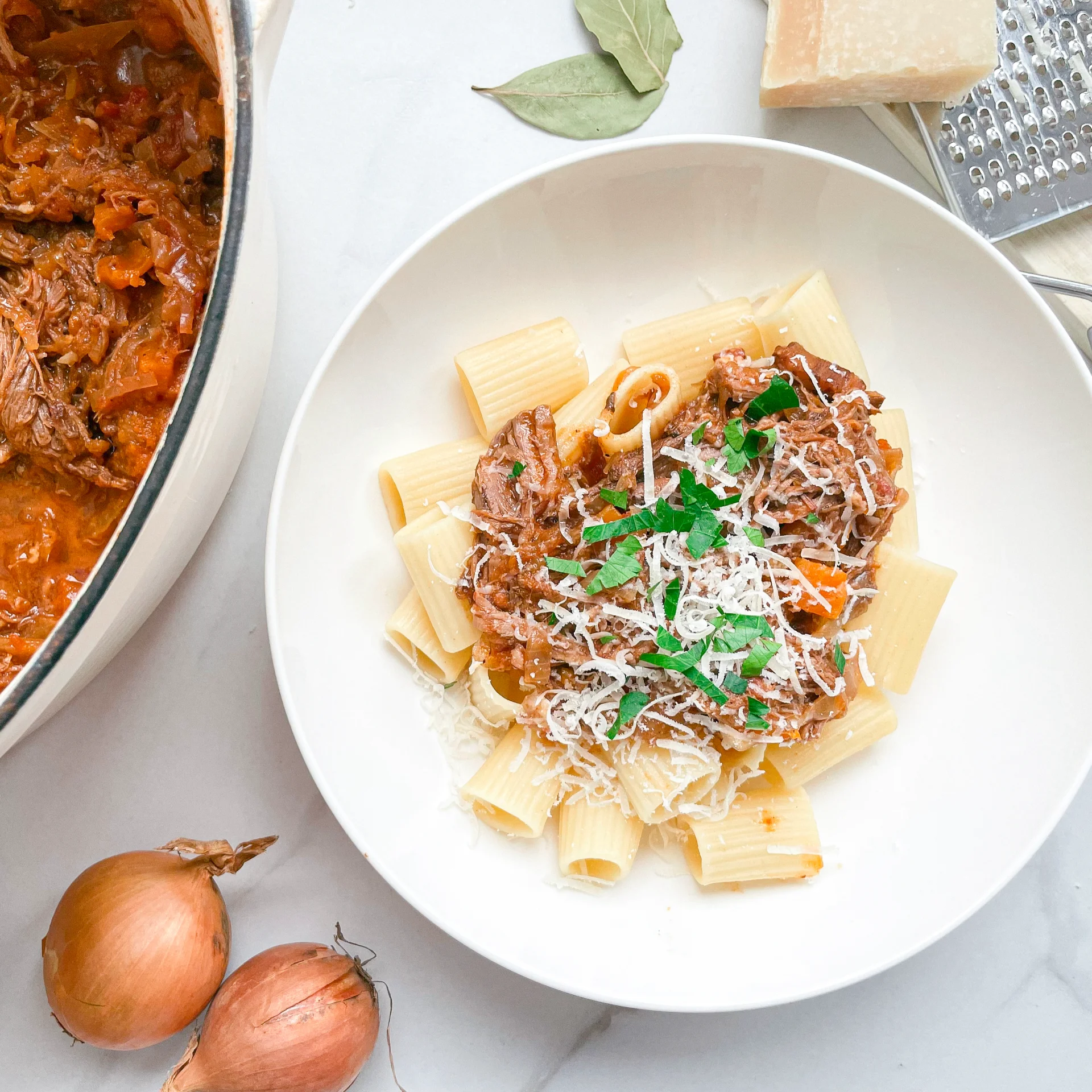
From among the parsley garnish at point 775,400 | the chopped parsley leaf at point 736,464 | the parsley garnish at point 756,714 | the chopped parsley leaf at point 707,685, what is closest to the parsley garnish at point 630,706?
the chopped parsley leaf at point 707,685

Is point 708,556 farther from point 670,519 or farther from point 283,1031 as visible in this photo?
point 283,1031

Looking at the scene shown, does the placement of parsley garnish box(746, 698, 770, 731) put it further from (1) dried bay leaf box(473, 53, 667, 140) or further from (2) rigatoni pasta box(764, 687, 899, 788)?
(1) dried bay leaf box(473, 53, 667, 140)

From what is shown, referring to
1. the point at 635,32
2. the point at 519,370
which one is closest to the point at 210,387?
the point at 519,370

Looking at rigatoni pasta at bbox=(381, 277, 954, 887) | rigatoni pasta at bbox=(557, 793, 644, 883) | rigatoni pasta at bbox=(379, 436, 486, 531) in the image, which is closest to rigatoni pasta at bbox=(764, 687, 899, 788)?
rigatoni pasta at bbox=(381, 277, 954, 887)

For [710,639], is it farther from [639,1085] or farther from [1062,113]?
[1062,113]

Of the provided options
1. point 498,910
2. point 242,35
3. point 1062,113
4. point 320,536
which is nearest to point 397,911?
point 498,910

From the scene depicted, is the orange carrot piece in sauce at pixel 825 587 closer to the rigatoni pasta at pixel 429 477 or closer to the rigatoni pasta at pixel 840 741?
the rigatoni pasta at pixel 840 741

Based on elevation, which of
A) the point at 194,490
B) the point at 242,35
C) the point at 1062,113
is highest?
the point at 242,35
